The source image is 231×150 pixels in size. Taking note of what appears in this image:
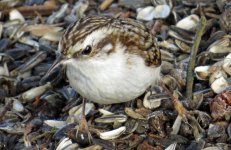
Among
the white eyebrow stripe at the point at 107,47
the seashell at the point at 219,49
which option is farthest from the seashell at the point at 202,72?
the white eyebrow stripe at the point at 107,47

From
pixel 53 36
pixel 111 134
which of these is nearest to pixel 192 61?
pixel 111 134

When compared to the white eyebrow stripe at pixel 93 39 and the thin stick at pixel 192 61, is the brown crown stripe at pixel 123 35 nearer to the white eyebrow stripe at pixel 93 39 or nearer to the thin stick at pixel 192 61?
the white eyebrow stripe at pixel 93 39

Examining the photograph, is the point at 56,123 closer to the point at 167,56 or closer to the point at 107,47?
the point at 107,47

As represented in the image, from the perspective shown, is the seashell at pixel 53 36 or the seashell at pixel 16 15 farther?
the seashell at pixel 16 15

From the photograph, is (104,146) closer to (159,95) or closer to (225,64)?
(159,95)

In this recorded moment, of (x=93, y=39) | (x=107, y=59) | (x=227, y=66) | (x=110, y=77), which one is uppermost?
(x=93, y=39)

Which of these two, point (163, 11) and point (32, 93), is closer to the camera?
point (32, 93)

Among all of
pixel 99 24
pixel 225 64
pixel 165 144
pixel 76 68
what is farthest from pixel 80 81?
pixel 225 64
